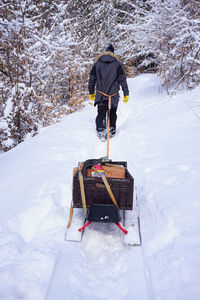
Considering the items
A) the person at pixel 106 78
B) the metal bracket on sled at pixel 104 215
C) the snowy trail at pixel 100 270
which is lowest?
the snowy trail at pixel 100 270

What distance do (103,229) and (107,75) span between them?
11.0ft

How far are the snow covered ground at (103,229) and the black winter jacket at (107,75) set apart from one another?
1.44 meters

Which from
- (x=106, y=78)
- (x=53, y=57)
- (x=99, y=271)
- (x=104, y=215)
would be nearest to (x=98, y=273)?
(x=99, y=271)

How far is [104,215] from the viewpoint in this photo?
199cm

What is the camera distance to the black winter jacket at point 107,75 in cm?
442

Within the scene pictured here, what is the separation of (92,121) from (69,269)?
4.81m

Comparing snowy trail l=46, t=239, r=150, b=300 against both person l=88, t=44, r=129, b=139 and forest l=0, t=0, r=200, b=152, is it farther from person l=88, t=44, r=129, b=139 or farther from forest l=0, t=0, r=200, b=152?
forest l=0, t=0, r=200, b=152

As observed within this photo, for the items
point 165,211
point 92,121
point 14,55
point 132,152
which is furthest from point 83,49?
point 165,211

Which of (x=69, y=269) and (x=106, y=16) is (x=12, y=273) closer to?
(x=69, y=269)

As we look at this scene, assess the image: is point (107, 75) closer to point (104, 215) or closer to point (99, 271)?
point (104, 215)

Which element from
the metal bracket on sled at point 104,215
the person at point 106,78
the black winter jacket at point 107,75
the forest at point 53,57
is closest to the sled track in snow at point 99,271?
the metal bracket on sled at point 104,215

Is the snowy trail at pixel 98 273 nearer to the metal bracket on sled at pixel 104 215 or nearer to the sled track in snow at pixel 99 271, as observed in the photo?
the sled track in snow at pixel 99 271

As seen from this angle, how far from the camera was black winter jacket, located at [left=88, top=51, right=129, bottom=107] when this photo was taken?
4422 millimetres

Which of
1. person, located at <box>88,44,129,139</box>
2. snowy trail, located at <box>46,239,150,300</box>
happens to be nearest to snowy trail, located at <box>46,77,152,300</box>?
snowy trail, located at <box>46,239,150,300</box>
